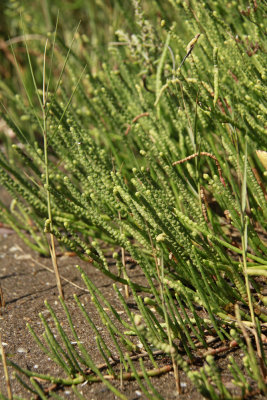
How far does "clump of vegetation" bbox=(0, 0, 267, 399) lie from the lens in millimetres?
984

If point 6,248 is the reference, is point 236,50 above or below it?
above

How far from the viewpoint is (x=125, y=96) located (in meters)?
1.73

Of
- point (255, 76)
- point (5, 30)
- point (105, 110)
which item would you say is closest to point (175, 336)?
point (255, 76)

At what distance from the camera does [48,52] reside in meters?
2.79

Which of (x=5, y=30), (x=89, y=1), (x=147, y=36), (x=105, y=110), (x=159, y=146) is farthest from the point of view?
(x=5, y=30)

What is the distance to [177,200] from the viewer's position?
143 cm

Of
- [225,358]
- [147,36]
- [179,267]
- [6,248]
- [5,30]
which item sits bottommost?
[225,358]

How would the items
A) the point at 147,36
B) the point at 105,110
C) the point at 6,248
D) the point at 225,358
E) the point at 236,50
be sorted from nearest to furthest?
the point at 225,358
the point at 236,50
the point at 147,36
the point at 105,110
the point at 6,248

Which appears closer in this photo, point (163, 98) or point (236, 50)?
point (236, 50)

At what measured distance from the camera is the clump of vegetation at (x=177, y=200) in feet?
3.23

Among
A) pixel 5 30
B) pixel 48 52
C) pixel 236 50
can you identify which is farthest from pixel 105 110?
pixel 5 30

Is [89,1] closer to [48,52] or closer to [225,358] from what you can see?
[48,52]

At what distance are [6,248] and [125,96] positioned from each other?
751 mm

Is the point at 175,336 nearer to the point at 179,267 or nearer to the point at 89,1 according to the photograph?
the point at 179,267
